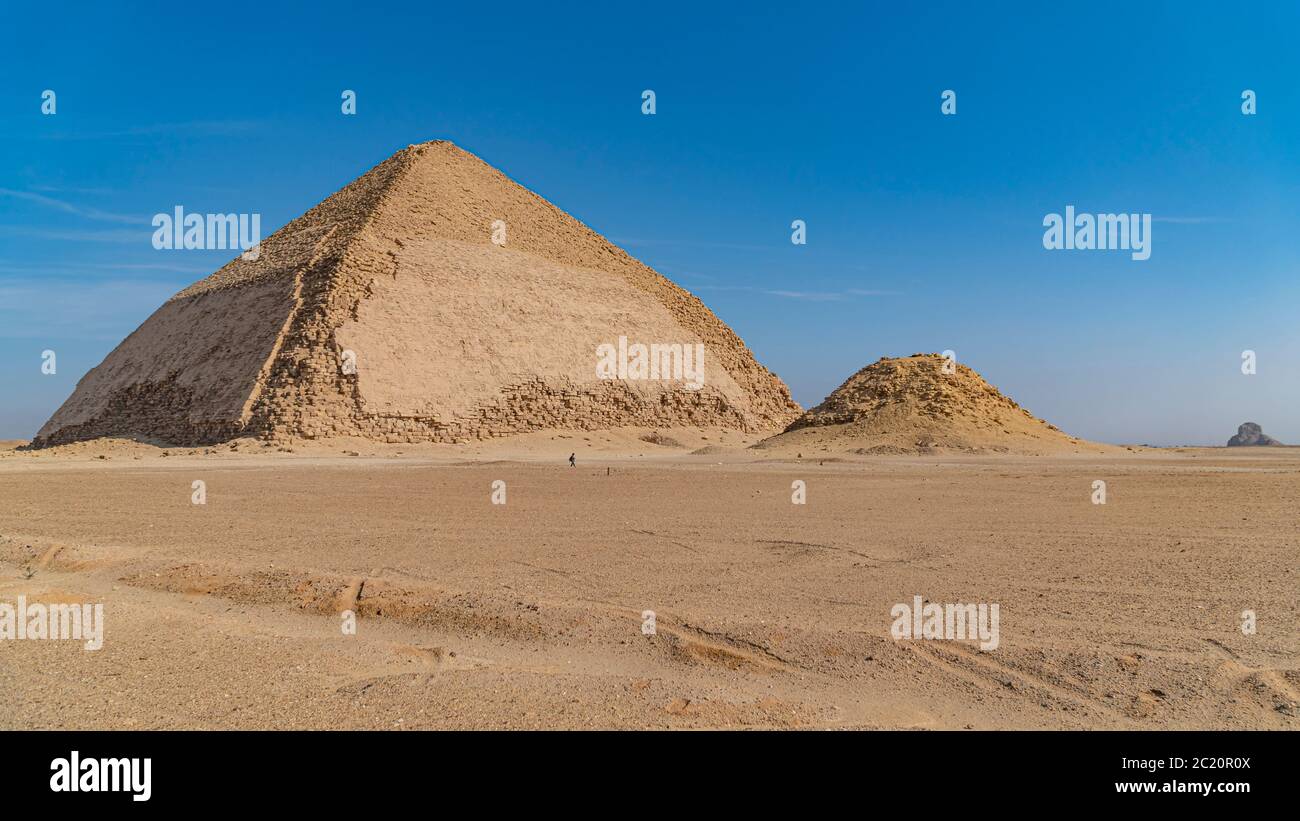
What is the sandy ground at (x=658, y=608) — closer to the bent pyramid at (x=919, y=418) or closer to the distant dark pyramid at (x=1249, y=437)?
the bent pyramid at (x=919, y=418)

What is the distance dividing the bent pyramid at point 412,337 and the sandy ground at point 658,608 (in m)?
21.4

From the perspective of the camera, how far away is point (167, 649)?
5.36m

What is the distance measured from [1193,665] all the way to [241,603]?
7590 millimetres

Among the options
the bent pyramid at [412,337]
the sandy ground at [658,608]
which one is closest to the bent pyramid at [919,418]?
the sandy ground at [658,608]

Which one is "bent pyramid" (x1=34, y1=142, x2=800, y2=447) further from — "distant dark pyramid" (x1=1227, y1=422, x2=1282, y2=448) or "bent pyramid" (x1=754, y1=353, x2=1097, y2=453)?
"distant dark pyramid" (x1=1227, y1=422, x2=1282, y2=448)

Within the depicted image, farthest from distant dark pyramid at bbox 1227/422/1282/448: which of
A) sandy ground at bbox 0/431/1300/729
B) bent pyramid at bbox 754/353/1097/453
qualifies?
sandy ground at bbox 0/431/1300/729

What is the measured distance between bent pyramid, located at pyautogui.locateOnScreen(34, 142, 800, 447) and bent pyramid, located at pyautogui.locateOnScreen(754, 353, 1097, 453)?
48.5ft

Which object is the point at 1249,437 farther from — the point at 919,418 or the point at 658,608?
the point at 658,608

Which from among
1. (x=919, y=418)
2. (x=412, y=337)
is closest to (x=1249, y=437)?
(x=919, y=418)

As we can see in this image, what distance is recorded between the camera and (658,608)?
6387mm

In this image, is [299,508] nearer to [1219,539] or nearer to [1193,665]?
[1193,665]

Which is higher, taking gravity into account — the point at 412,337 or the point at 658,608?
the point at 412,337

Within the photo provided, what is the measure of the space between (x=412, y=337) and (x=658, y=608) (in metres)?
35.1
